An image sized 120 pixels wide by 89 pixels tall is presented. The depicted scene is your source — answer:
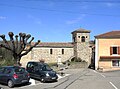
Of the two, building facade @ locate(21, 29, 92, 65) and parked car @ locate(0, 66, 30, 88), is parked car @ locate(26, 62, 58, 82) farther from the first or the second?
building facade @ locate(21, 29, 92, 65)

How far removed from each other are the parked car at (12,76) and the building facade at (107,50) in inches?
1197

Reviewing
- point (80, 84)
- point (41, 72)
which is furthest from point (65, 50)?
point (80, 84)

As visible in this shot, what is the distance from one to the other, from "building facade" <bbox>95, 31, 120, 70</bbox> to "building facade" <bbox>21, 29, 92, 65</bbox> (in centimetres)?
1387

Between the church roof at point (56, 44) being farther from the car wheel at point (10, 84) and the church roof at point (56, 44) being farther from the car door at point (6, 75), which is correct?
the car wheel at point (10, 84)

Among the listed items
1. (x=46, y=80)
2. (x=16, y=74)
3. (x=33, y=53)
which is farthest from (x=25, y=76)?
(x=33, y=53)

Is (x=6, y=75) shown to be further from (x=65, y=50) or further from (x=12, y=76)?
(x=65, y=50)

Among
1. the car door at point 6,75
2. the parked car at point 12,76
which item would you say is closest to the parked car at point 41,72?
the parked car at point 12,76

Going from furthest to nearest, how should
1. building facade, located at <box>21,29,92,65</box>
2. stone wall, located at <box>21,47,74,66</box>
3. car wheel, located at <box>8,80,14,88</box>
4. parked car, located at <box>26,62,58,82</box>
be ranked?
1. building facade, located at <box>21,29,92,65</box>
2. stone wall, located at <box>21,47,74,66</box>
3. parked car, located at <box>26,62,58,82</box>
4. car wheel, located at <box>8,80,14,88</box>

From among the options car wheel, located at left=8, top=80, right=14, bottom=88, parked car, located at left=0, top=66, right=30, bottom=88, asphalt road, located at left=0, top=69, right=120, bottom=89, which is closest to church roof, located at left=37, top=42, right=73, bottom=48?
asphalt road, located at left=0, top=69, right=120, bottom=89

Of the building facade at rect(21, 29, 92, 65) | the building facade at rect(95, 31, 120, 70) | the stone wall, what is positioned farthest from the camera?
the building facade at rect(21, 29, 92, 65)

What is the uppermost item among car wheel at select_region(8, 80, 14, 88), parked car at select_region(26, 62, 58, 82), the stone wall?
the stone wall

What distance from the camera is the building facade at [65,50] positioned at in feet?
207

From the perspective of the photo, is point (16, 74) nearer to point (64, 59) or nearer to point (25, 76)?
point (25, 76)

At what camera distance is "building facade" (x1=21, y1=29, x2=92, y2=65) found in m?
63.0
